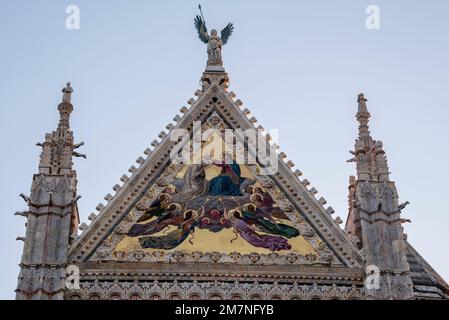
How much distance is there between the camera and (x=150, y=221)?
1742 cm

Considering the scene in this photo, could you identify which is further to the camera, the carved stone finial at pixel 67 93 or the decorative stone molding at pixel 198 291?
the carved stone finial at pixel 67 93

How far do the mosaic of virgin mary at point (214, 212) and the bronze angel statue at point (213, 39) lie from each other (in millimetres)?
2528

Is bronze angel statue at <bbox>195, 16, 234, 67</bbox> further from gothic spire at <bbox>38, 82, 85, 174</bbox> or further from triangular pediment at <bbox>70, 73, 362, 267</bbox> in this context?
gothic spire at <bbox>38, 82, 85, 174</bbox>

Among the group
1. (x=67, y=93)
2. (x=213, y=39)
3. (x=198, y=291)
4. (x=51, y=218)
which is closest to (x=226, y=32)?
(x=213, y=39)

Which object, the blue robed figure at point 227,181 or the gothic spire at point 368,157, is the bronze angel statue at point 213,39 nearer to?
the blue robed figure at point 227,181

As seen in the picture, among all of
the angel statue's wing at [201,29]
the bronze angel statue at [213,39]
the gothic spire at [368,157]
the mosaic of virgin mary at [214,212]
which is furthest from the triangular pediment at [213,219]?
the angel statue's wing at [201,29]

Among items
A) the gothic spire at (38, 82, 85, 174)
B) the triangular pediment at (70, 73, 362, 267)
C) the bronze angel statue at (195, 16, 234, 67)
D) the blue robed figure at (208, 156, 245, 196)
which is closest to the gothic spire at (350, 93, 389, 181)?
the triangular pediment at (70, 73, 362, 267)

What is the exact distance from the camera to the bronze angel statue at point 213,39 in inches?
786

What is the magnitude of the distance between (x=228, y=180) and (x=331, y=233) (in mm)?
1983

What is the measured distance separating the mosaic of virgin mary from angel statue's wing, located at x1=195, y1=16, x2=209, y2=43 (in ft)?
10.7

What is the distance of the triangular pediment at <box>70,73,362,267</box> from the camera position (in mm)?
16891
